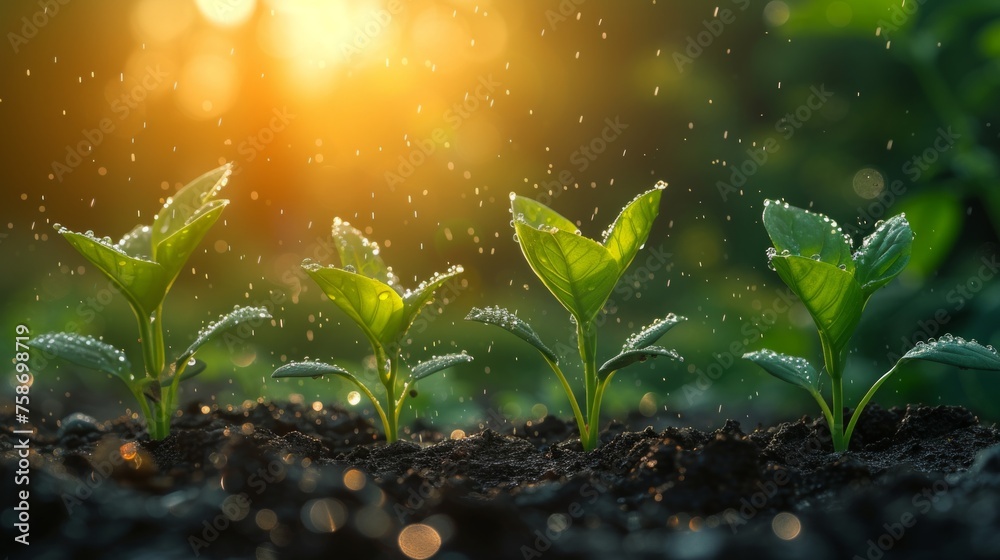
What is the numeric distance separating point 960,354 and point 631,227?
54 centimetres

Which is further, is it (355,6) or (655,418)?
(355,6)

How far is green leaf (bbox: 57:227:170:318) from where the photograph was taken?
1346 millimetres

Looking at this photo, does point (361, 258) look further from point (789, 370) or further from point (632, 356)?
point (789, 370)

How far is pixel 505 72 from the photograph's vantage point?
5055 millimetres

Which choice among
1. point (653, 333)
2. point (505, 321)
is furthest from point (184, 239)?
point (653, 333)

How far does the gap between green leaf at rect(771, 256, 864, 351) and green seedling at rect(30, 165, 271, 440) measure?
0.88 metres

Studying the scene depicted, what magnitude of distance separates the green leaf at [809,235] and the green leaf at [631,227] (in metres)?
0.20

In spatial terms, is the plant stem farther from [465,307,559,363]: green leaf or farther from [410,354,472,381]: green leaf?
[410,354,472,381]: green leaf

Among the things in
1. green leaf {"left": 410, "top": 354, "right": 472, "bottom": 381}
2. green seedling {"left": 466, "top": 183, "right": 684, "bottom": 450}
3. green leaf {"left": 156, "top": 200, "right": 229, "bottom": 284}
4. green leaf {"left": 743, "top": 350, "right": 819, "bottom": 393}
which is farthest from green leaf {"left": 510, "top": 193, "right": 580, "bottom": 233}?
green leaf {"left": 156, "top": 200, "right": 229, "bottom": 284}

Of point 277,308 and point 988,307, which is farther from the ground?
point 988,307

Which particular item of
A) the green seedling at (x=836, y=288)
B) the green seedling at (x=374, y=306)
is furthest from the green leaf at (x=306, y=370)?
the green seedling at (x=836, y=288)

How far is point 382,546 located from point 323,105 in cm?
462

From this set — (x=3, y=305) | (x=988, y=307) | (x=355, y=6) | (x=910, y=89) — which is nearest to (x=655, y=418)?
(x=988, y=307)

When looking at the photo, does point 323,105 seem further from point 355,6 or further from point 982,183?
point 982,183
